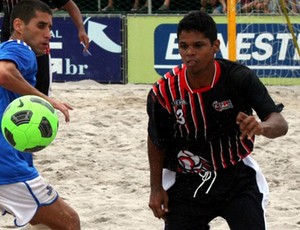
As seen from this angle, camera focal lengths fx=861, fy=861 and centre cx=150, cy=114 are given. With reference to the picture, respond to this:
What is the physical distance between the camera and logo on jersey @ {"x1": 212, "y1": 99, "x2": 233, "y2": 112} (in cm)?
425

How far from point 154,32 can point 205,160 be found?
27.1 ft

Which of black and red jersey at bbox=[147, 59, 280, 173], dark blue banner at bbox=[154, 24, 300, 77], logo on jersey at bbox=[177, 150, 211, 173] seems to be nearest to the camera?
black and red jersey at bbox=[147, 59, 280, 173]

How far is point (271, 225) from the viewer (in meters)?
6.06

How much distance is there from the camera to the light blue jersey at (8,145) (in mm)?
4551

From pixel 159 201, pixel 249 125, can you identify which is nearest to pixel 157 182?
pixel 159 201

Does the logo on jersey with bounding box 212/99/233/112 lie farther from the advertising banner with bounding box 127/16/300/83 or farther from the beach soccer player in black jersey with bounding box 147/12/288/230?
the advertising banner with bounding box 127/16/300/83

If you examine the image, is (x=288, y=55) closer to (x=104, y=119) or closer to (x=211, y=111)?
(x=104, y=119)

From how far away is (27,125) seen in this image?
4.25 meters

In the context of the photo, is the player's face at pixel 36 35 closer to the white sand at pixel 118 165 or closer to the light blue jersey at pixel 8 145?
the light blue jersey at pixel 8 145

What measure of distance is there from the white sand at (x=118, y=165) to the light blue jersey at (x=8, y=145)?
155cm

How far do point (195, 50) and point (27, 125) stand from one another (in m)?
0.91

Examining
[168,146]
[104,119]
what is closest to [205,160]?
[168,146]

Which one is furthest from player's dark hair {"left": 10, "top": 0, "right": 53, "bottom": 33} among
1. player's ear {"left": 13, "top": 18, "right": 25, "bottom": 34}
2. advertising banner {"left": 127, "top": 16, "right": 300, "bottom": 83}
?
advertising banner {"left": 127, "top": 16, "right": 300, "bottom": 83}

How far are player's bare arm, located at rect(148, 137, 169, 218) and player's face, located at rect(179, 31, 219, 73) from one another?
449mm
